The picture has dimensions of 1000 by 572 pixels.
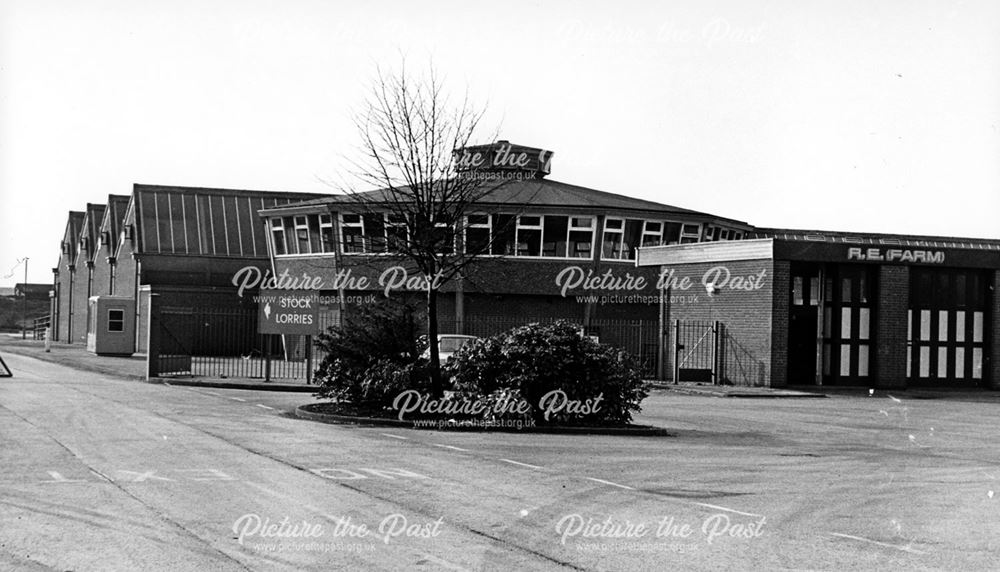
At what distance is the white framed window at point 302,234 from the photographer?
48.3 metres

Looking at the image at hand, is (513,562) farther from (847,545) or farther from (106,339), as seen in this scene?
(106,339)

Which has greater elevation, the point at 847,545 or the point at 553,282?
the point at 553,282

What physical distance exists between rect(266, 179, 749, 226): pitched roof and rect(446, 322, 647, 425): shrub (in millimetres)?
21721

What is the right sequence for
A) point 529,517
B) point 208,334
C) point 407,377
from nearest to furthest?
point 529,517 < point 407,377 < point 208,334

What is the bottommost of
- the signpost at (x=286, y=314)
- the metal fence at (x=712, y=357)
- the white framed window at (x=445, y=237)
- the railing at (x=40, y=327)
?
the railing at (x=40, y=327)

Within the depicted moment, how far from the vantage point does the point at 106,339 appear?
1917 inches

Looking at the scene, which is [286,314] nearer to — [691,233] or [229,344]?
[691,233]

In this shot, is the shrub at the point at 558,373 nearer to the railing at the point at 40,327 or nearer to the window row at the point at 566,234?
the window row at the point at 566,234

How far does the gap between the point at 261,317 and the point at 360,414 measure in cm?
1205

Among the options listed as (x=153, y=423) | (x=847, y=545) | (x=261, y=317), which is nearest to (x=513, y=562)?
(x=847, y=545)

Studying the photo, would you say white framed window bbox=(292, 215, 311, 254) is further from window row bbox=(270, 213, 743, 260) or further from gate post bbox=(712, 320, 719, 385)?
gate post bbox=(712, 320, 719, 385)

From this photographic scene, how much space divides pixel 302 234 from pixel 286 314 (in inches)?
657

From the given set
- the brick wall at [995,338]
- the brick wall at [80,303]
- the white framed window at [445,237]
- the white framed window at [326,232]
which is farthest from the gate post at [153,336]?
the brick wall at [80,303]

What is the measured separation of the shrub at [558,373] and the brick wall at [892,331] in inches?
682
